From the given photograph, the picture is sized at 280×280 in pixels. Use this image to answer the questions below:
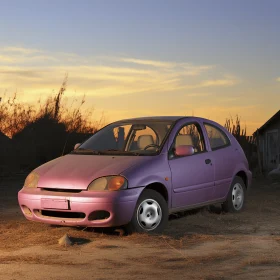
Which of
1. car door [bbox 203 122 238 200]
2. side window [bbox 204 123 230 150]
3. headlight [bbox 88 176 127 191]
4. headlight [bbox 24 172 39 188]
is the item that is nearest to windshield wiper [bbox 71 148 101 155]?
headlight [bbox 24 172 39 188]

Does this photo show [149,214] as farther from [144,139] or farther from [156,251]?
[144,139]

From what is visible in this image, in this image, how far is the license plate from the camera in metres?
8.75

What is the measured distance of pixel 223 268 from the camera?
6879 millimetres

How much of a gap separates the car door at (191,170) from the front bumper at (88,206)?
3.25 feet

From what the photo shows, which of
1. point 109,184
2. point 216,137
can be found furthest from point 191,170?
point 109,184

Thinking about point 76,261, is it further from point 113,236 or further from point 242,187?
point 242,187

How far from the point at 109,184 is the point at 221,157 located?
2.84m

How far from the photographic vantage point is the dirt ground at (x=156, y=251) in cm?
671

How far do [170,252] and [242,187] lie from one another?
4.05m

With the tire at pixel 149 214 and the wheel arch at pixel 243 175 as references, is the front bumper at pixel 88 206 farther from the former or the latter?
the wheel arch at pixel 243 175

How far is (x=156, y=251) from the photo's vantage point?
25.8 feet

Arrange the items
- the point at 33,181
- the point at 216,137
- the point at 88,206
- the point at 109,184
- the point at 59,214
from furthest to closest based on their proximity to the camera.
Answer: the point at 216,137, the point at 33,181, the point at 59,214, the point at 109,184, the point at 88,206

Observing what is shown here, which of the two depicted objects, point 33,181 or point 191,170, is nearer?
point 33,181

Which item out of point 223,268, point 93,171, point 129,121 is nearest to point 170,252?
point 223,268
